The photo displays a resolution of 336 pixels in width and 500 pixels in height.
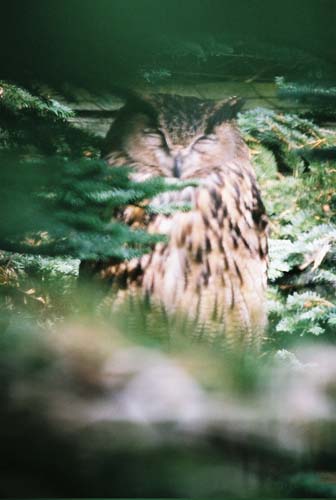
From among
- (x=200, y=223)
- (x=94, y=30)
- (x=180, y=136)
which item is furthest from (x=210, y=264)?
(x=94, y=30)

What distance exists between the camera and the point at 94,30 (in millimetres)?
464

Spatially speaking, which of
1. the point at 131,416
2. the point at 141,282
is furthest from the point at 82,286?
the point at 131,416

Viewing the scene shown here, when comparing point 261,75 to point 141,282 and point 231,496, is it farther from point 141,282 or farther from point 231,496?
point 231,496

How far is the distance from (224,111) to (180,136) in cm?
9

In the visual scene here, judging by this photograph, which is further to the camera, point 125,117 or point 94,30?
point 125,117

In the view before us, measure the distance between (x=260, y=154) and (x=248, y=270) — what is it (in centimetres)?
23

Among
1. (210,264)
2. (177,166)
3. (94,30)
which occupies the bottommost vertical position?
(210,264)

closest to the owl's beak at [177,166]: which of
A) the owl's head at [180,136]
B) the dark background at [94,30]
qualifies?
the owl's head at [180,136]

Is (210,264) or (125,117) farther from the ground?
(125,117)

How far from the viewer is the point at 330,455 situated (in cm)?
85

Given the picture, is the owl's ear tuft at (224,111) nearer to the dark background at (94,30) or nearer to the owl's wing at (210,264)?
the owl's wing at (210,264)

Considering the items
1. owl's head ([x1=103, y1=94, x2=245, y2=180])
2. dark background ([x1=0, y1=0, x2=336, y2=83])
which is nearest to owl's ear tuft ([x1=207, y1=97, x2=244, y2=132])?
owl's head ([x1=103, y1=94, x2=245, y2=180])

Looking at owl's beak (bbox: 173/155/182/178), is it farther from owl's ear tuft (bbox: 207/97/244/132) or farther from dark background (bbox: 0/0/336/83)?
dark background (bbox: 0/0/336/83)

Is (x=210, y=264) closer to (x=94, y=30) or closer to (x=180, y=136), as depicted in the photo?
(x=180, y=136)
